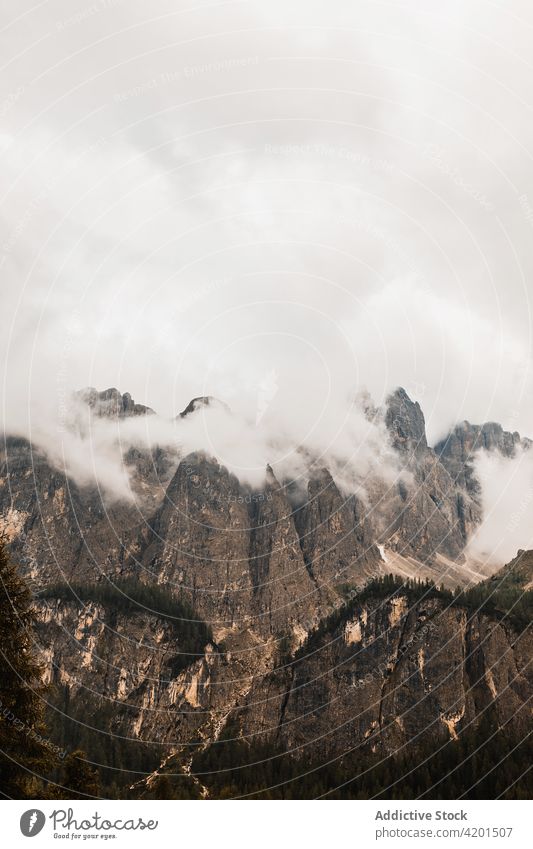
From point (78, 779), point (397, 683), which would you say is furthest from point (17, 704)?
point (397, 683)

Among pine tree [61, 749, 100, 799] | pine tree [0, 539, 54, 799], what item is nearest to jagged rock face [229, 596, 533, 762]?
pine tree [61, 749, 100, 799]

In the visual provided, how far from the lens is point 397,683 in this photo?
152 meters

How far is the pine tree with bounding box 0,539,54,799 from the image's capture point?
99.8 ft

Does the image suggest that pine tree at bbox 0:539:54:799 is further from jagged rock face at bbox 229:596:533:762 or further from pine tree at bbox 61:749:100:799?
jagged rock face at bbox 229:596:533:762

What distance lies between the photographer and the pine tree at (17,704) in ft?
99.8

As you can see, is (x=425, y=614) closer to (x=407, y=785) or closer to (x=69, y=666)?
(x=407, y=785)

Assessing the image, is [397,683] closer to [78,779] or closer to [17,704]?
[78,779]

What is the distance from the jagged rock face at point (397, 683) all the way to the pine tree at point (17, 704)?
11943 centimetres

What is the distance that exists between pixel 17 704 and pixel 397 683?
137 m

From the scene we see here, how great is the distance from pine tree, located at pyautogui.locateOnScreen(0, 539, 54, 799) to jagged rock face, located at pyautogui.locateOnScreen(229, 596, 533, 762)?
11943cm

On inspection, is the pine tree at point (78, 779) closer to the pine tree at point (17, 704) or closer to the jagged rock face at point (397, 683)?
the pine tree at point (17, 704)

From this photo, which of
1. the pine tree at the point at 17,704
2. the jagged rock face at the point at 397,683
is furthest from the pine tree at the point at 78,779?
the jagged rock face at the point at 397,683
